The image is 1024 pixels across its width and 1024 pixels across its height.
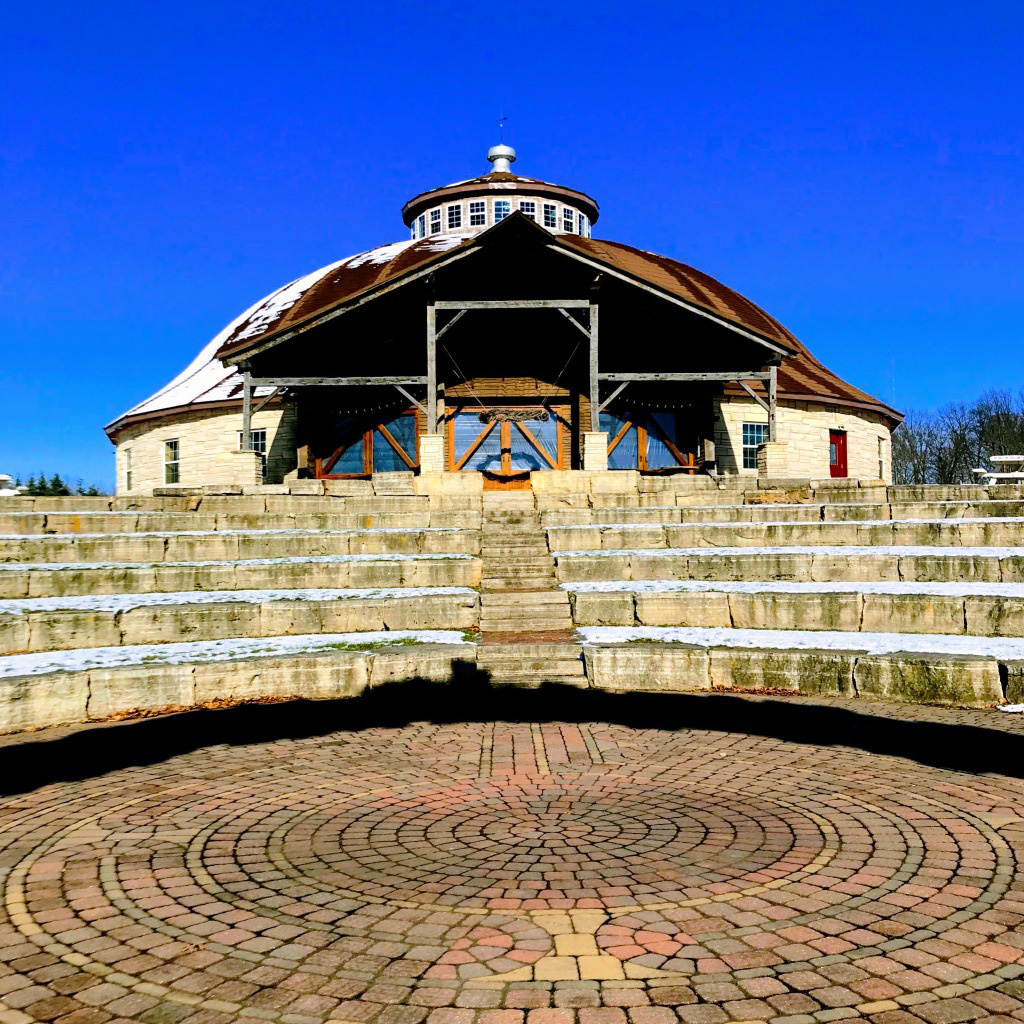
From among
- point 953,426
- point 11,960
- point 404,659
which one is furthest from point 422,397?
point 953,426

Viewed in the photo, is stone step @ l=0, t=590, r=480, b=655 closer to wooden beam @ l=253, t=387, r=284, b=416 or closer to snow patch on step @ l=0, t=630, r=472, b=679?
snow patch on step @ l=0, t=630, r=472, b=679

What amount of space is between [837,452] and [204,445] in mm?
21031

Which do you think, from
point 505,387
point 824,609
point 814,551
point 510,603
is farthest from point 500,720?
point 505,387

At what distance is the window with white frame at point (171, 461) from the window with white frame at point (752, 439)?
18.4 m

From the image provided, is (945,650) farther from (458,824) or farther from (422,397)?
(422,397)

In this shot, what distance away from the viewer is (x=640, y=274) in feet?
90.8

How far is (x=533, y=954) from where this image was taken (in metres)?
3.52

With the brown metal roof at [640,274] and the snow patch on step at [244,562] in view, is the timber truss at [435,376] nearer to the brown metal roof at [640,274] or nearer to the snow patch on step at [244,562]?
the brown metal roof at [640,274]

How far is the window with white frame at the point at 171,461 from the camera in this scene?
29297mm

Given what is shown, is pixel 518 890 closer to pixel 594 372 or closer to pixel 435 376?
pixel 594 372

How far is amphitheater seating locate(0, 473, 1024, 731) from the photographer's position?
8484 millimetres

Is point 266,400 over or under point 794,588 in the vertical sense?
over

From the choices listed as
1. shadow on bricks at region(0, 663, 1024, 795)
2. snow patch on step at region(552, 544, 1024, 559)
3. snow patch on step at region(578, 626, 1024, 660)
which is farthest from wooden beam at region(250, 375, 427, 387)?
shadow on bricks at region(0, 663, 1024, 795)

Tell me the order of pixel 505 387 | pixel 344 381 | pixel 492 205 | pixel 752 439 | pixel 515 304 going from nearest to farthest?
pixel 515 304, pixel 344 381, pixel 505 387, pixel 752 439, pixel 492 205
